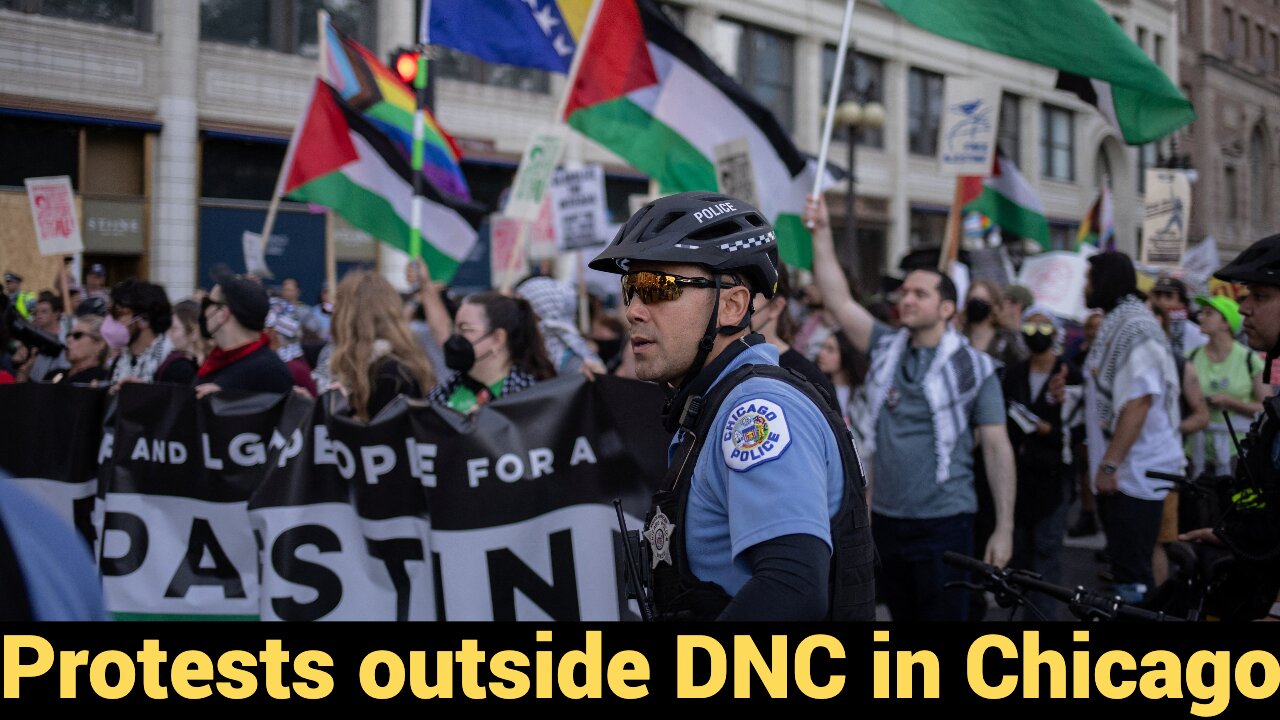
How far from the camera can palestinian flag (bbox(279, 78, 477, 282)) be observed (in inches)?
343

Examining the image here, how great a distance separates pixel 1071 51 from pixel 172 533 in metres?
4.80

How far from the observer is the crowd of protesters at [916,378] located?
511 cm

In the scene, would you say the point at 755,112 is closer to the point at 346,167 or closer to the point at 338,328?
the point at 338,328

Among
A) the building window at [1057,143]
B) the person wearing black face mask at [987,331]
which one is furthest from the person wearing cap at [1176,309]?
the building window at [1057,143]

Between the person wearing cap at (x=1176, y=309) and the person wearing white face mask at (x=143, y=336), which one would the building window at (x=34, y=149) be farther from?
the person wearing cap at (x=1176, y=309)

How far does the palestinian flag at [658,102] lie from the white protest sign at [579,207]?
3.80m

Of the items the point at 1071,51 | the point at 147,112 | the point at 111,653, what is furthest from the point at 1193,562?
the point at 147,112

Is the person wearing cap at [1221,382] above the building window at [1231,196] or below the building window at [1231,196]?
below

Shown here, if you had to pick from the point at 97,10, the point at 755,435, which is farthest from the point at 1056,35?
the point at 97,10

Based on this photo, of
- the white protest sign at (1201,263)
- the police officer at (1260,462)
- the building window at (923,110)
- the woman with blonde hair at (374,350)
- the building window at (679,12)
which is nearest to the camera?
the police officer at (1260,462)

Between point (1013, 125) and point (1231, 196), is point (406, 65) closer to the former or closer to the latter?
point (1231, 196)

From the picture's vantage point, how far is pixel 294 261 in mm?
20172

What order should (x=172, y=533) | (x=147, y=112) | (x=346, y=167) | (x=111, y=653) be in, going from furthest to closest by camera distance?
1. (x=147, y=112)
2. (x=346, y=167)
3. (x=172, y=533)
4. (x=111, y=653)

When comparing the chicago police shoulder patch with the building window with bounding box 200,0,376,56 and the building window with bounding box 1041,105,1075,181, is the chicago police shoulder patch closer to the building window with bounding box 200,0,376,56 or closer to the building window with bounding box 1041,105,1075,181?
the building window with bounding box 200,0,376,56
